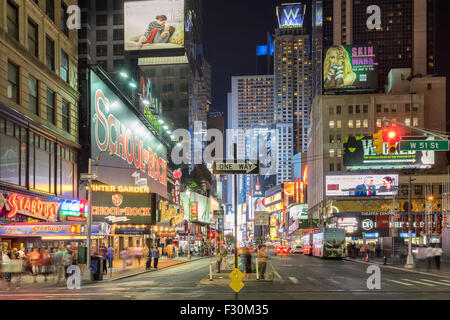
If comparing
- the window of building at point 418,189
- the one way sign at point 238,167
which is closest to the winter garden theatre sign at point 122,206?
the one way sign at point 238,167

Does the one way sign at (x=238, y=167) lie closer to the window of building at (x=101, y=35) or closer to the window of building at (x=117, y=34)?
the window of building at (x=117, y=34)

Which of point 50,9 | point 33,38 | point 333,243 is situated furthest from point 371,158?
point 33,38

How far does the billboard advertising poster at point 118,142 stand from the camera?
4441 centimetres

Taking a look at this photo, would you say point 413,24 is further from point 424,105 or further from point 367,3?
point 424,105

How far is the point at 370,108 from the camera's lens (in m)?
120

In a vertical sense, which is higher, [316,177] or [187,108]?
[187,108]

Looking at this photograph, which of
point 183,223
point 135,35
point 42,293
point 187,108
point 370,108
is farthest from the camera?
point 187,108

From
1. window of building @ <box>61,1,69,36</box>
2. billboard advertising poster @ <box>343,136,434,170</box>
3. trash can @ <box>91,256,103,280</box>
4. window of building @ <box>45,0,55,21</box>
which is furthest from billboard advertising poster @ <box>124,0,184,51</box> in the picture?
trash can @ <box>91,256,103,280</box>

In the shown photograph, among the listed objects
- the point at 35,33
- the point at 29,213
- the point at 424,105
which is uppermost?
the point at 424,105

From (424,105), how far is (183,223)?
73174 millimetres

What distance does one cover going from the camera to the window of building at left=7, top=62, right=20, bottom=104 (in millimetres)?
30531

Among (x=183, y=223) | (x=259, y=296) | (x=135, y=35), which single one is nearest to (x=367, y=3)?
(x=135, y=35)

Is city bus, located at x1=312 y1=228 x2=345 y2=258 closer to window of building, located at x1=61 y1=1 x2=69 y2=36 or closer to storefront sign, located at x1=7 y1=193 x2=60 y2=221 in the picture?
storefront sign, located at x1=7 y1=193 x2=60 y2=221

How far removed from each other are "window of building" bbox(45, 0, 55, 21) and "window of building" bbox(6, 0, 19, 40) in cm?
539
